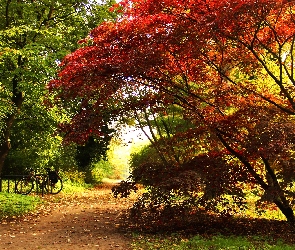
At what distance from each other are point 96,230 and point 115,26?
13.1 ft

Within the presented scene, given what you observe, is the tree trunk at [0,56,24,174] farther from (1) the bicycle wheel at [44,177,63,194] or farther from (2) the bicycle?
(1) the bicycle wheel at [44,177,63,194]

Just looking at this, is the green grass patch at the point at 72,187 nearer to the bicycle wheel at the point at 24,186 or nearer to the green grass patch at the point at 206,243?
the bicycle wheel at the point at 24,186

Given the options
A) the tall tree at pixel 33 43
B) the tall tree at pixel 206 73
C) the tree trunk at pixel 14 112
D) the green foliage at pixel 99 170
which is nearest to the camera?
the tall tree at pixel 206 73

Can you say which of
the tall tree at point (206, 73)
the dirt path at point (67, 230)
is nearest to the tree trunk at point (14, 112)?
the dirt path at point (67, 230)

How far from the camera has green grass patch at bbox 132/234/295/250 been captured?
17.7 ft

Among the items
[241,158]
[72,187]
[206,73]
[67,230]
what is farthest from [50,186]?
[241,158]

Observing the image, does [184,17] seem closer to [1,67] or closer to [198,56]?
[198,56]

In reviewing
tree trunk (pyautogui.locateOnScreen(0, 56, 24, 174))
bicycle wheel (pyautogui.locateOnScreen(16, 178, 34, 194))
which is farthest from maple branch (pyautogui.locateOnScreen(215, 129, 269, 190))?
bicycle wheel (pyautogui.locateOnScreen(16, 178, 34, 194))

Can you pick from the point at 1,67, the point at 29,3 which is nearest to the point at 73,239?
the point at 1,67

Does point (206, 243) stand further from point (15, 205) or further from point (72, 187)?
point (72, 187)

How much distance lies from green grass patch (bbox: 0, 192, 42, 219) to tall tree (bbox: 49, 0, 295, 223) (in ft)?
13.0

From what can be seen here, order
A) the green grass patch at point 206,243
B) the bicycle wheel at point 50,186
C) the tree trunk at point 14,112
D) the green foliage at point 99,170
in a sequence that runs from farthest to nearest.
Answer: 1. the green foliage at point 99,170
2. the bicycle wheel at point 50,186
3. the tree trunk at point 14,112
4. the green grass patch at point 206,243

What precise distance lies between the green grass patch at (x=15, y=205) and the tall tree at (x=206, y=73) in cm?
397

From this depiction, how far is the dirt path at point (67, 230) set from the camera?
5.90 metres
